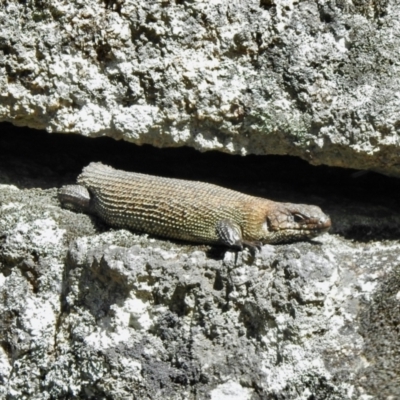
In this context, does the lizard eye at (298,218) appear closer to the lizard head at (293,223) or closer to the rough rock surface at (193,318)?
the lizard head at (293,223)

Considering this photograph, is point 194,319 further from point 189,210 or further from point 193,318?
point 189,210

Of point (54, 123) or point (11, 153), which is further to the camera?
point (11, 153)

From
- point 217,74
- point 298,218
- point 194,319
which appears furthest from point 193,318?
point 217,74

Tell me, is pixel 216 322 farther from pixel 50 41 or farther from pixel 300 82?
pixel 50 41

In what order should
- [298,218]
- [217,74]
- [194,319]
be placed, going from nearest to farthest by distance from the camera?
[194,319]
[298,218]
[217,74]

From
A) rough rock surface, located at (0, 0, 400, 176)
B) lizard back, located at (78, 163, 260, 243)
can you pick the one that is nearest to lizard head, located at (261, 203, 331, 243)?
lizard back, located at (78, 163, 260, 243)

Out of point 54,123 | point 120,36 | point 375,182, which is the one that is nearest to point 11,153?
point 54,123

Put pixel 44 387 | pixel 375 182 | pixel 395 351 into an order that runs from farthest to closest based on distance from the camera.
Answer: pixel 375 182
pixel 44 387
pixel 395 351

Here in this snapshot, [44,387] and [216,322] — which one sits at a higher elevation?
[216,322]
